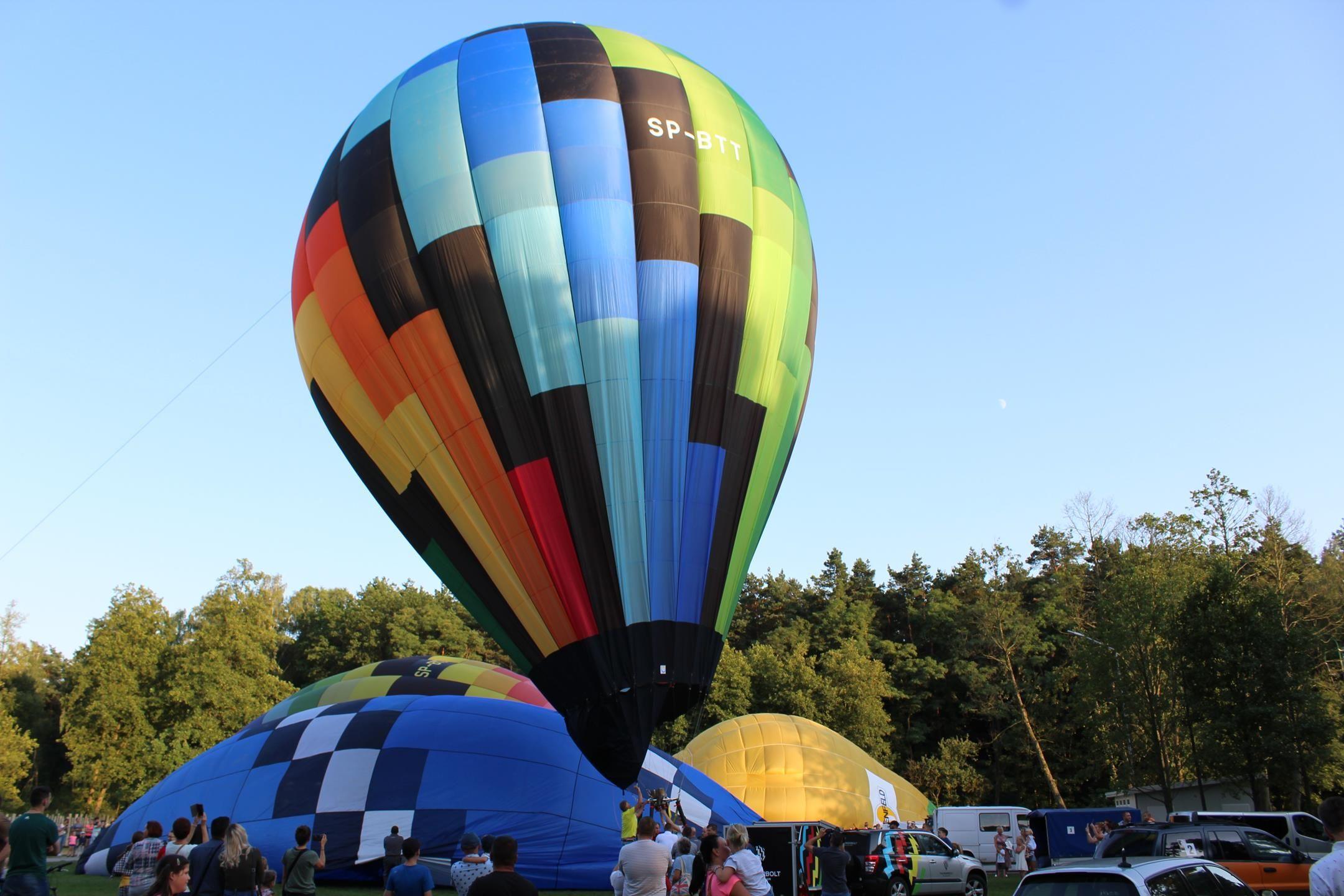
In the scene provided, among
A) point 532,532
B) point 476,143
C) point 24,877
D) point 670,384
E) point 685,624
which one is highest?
point 476,143

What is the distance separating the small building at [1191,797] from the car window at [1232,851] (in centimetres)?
1641

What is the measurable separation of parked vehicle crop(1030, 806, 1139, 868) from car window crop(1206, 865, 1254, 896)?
1386 centimetres

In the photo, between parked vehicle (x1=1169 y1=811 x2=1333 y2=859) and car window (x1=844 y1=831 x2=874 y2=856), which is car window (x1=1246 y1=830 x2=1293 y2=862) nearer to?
parked vehicle (x1=1169 y1=811 x2=1333 y2=859)

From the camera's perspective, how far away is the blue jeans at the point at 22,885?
679cm

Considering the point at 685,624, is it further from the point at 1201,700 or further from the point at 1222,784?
the point at 1222,784

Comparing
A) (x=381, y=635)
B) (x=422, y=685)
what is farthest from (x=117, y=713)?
(x=422, y=685)

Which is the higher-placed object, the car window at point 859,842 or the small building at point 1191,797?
the small building at point 1191,797

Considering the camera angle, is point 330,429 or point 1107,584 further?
point 1107,584

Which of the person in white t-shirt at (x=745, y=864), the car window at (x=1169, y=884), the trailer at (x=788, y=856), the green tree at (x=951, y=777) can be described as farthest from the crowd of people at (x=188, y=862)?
the green tree at (x=951, y=777)

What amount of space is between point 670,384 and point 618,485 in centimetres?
152

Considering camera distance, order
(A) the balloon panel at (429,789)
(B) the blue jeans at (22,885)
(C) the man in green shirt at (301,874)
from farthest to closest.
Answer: (A) the balloon panel at (429,789) < (C) the man in green shirt at (301,874) < (B) the blue jeans at (22,885)

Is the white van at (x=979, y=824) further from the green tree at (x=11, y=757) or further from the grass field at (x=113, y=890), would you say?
the green tree at (x=11, y=757)

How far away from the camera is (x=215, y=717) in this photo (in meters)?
39.1

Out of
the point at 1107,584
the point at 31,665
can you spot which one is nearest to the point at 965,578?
the point at 1107,584
